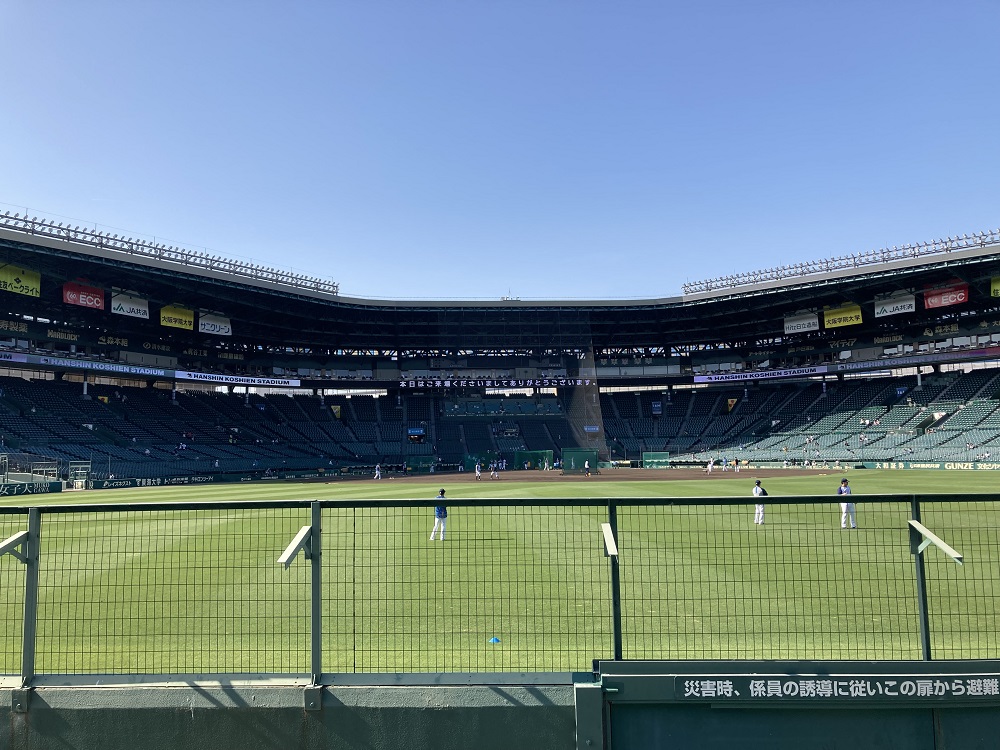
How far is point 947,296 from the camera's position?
5347 centimetres

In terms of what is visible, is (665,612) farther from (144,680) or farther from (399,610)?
(144,680)

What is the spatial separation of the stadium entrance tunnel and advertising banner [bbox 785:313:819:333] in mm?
65954

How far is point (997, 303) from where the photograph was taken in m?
55.4

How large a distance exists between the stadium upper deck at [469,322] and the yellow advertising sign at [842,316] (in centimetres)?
14

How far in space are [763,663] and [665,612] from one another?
356 cm

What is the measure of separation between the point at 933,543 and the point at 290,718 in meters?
5.26

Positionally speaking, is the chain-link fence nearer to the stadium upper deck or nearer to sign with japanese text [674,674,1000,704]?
sign with japanese text [674,674,1000,704]

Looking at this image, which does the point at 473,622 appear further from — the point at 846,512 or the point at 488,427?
the point at 488,427

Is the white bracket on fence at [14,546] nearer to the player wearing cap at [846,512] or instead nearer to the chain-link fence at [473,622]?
the chain-link fence at [473,622]

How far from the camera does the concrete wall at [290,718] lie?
457 cm

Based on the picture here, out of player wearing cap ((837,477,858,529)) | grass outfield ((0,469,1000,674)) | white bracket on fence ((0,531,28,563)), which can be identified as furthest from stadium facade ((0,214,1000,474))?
white bracket on fence ((0,531,28,563))

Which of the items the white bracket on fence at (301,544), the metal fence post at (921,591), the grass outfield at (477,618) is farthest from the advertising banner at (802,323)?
the white bracket on fence at (301,544)

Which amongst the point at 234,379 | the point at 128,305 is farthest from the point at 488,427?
the point at 128,305

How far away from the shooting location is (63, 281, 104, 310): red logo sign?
158 feet
